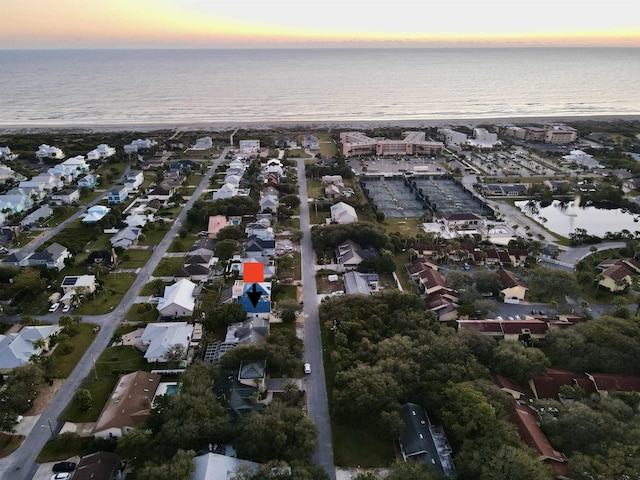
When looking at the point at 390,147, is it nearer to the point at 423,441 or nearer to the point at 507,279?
the point at 507,279

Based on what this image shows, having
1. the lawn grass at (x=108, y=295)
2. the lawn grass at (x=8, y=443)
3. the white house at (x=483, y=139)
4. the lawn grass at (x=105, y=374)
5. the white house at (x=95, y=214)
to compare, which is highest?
the white house at (x=483, y=139)

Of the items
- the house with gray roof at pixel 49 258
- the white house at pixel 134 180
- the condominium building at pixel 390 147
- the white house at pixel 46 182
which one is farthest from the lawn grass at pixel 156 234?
the condominium building at pixel 390 147

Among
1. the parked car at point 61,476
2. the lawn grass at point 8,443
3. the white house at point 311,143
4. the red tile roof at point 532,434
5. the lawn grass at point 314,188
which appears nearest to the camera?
the red tile roof at point 532,434

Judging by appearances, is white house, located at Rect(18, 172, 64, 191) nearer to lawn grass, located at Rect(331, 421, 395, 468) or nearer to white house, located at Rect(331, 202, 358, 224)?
white house, located at Rect(331, 202, 358, 224)

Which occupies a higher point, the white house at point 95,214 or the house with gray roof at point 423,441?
the white house at point 95,214

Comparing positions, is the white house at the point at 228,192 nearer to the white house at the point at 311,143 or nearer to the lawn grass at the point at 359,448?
the white house at the point at 311,143

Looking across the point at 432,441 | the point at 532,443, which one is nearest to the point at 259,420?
the point at 432,441

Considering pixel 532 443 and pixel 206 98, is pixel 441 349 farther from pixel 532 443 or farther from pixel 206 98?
pixel 206 98
